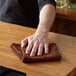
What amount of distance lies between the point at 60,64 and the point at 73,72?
66 millimetres

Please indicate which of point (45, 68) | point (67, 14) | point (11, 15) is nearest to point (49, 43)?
point (45, 68)

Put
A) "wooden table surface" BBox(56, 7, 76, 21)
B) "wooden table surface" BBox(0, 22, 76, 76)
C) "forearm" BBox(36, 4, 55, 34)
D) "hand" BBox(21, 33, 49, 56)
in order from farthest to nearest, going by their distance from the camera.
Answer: "wooden table surface" BBox(56, 7, 76, 21) → "forearm" BBox(36, 4, 55, 34) → "hand" BBox(21, 33, 49, 56) → "wooden table surface" BBox(0, 22, 76, 76)

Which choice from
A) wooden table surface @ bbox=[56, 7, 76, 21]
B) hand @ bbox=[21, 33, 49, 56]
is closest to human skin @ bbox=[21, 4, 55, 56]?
hand @ bbox=[21, 33, 49, 56]

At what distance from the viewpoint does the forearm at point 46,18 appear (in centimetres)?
113

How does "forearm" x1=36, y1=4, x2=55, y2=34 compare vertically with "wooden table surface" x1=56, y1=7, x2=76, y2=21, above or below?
above

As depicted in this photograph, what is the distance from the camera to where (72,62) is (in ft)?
2.99

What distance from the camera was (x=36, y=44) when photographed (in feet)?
3.35

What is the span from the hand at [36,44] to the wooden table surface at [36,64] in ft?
0.17

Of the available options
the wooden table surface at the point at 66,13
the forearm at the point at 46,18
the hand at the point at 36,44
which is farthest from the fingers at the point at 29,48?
the wooden table surface at the point at 66,13

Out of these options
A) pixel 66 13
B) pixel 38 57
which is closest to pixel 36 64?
pixel 38 57

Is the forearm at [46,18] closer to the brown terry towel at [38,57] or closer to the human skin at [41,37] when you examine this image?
the human skin at [41,37]

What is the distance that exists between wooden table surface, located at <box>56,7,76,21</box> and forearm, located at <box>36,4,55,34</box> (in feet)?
1.76

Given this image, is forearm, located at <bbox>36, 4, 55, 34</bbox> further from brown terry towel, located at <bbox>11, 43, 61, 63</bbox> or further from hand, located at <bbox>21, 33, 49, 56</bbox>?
brown terry towel, located at <bbox>11, 43, 61, 63</bbox>

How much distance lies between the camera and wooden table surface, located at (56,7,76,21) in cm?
181
